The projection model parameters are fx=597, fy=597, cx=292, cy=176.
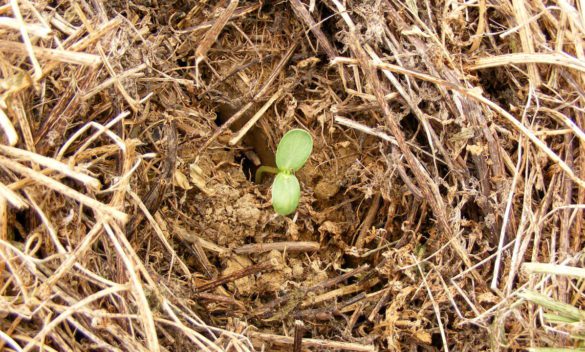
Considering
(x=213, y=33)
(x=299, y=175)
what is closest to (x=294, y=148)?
(x=299, y=175)

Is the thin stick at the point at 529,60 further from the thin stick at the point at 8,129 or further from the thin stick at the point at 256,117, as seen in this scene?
the thin stick at the point at 8,129

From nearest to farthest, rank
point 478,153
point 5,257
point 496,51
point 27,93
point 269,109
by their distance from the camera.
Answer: point 5,257 → point 27,93 → point 478,153 → point 496,51 → point 269,109

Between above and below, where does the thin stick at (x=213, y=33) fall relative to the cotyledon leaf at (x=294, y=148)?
above

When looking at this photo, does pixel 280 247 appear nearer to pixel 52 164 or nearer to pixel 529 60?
pixel 52 164

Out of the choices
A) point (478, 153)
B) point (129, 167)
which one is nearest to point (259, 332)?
point (129, 167)

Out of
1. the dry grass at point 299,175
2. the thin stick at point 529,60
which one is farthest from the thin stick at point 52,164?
the thin stick at point 529,60

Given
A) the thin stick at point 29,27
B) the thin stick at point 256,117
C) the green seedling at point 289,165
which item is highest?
the thin stick at point 29,27

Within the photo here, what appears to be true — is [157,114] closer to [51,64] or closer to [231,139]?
[231,139]

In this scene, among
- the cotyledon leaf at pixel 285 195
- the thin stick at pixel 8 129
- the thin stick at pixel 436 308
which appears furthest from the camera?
the cotyledon leaf at pixel 285 195
